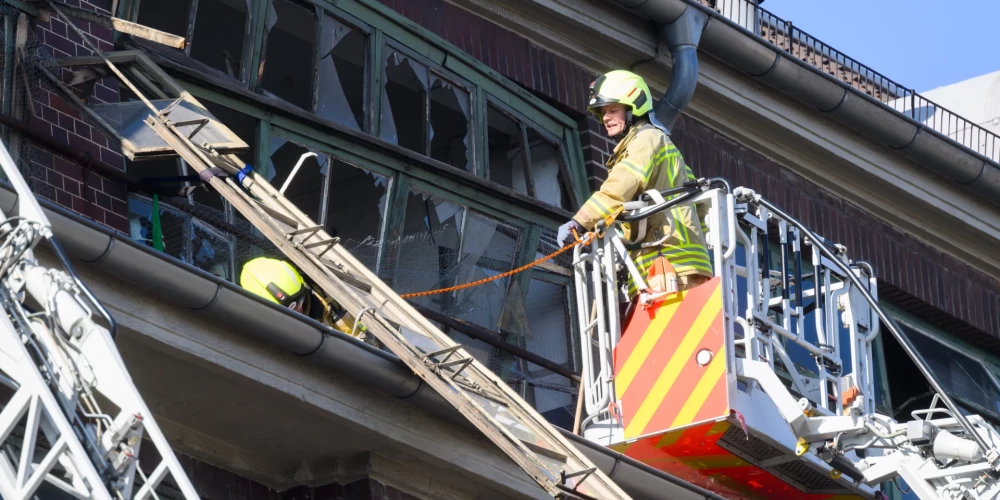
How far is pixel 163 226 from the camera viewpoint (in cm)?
842

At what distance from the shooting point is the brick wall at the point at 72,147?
→ 26.1 ft

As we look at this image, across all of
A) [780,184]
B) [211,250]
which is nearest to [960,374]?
[780,184]

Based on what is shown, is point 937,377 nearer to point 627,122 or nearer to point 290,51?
point 627,122

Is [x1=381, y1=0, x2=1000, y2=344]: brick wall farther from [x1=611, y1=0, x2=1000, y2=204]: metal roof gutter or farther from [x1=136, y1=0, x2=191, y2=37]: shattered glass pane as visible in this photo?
[x1=136, y1=0, x2=191, y2=37]: shattered glass pane

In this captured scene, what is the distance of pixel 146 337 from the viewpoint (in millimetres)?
6887

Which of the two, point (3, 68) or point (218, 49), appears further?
point (218, 49)

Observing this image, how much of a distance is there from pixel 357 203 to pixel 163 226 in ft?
5.08

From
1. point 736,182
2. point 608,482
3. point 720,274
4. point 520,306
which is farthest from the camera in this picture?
point 736,182

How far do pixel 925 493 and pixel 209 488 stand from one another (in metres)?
3.22

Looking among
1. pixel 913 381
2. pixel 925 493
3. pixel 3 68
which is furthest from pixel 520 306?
pixel 913 381

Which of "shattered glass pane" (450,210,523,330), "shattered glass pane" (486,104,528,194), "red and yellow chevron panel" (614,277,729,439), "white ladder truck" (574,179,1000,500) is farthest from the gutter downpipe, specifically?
"red and yellow chevron panel" (614,277,729,439)

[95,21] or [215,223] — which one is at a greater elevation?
[95,21]

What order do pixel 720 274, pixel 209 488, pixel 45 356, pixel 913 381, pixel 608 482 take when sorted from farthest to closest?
pixel 913 381, pixel 720 274, pixel 209 488, pixel 608 482, pixel 45 356

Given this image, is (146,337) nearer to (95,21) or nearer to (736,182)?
(95,21)
